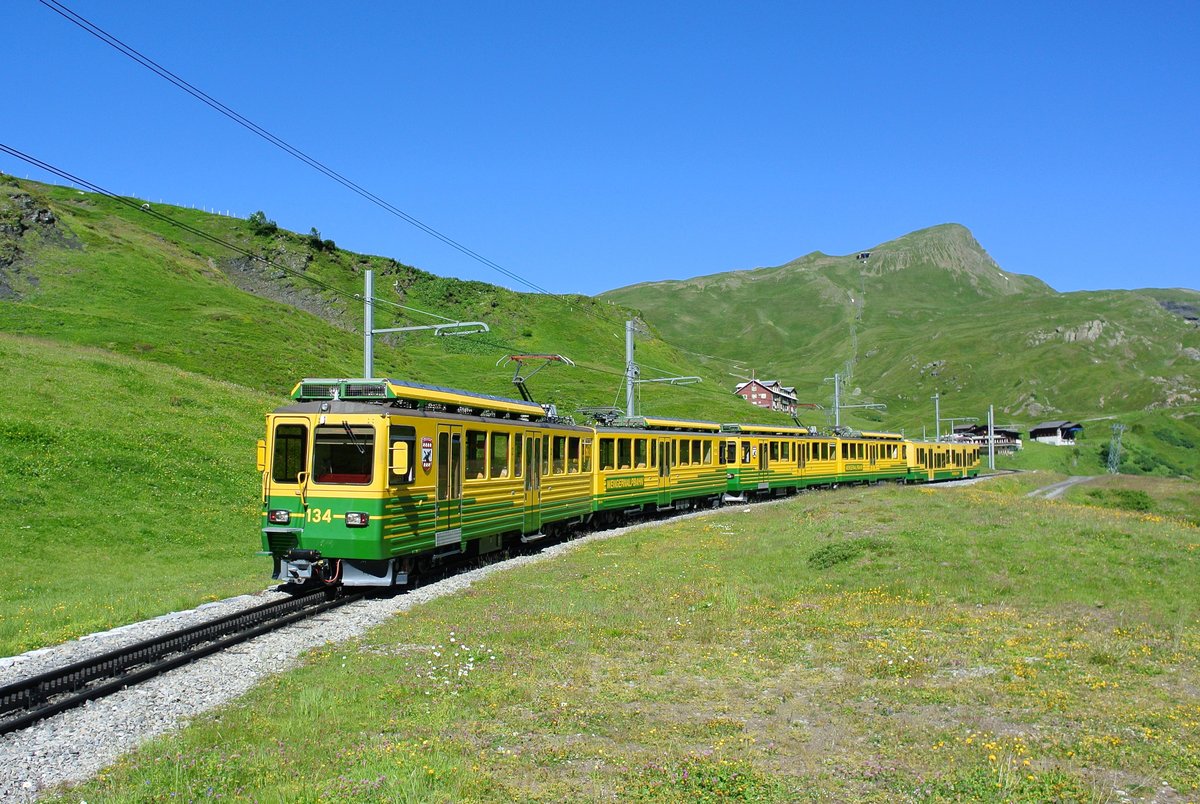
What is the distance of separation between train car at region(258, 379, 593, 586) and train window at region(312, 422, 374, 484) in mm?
17

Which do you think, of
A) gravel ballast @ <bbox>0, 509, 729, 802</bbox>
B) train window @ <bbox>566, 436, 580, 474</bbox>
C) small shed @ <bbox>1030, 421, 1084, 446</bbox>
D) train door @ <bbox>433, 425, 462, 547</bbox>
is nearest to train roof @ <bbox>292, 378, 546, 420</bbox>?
train door @ <bbox>433, 425, 462, 547</bbox>

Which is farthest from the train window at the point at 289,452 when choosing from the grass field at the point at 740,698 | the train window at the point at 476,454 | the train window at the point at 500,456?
the train window at the point at 500,456

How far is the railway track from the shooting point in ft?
29.4

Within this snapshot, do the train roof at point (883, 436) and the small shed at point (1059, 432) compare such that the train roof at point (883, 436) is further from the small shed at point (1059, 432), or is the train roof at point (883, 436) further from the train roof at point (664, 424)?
the small shed at point (1059, 432)

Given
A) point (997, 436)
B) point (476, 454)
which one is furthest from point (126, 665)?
point (997, 436)

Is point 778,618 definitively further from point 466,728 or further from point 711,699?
point 466,728

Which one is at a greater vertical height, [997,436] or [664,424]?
[997,436]

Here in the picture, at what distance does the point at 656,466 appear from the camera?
3341 cm

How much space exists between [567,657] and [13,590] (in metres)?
11.2

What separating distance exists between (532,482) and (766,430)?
75.8 feet

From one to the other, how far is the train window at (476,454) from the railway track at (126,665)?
190 inches

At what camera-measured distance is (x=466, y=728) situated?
856cm

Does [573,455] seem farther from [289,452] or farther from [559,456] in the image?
[289,452]

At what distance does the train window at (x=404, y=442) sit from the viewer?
1548cm
